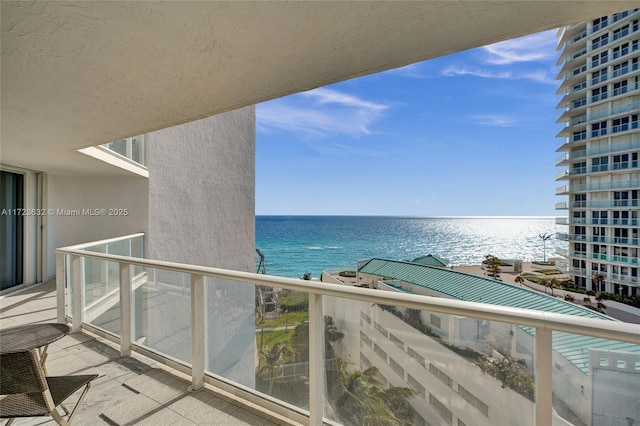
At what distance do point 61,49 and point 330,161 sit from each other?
5878cm

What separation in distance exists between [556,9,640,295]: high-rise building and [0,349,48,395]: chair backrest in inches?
1337

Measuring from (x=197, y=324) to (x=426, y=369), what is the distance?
1902 mm

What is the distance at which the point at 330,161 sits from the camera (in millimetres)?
59562

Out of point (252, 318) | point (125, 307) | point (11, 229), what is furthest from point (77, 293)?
point (11, 229)

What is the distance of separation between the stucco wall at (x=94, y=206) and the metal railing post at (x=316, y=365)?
6622 mm

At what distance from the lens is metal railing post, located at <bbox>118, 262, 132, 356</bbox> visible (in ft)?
10.4

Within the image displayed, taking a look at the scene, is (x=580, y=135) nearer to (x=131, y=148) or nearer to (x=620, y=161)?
(x=620, y=161)

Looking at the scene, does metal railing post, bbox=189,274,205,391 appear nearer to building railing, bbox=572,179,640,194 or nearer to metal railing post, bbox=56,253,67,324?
metal railing post, bbox=56,253,67,324

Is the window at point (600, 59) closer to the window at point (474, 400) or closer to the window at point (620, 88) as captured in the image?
the window at point (620, 88)

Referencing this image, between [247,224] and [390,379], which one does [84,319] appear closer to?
[390,379]

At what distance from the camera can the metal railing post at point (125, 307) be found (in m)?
3.16

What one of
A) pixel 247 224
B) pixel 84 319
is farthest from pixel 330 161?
pixel 84 319


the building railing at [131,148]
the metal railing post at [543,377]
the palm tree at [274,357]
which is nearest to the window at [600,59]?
the building railing at [131,148]

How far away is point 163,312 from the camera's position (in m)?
2.99
